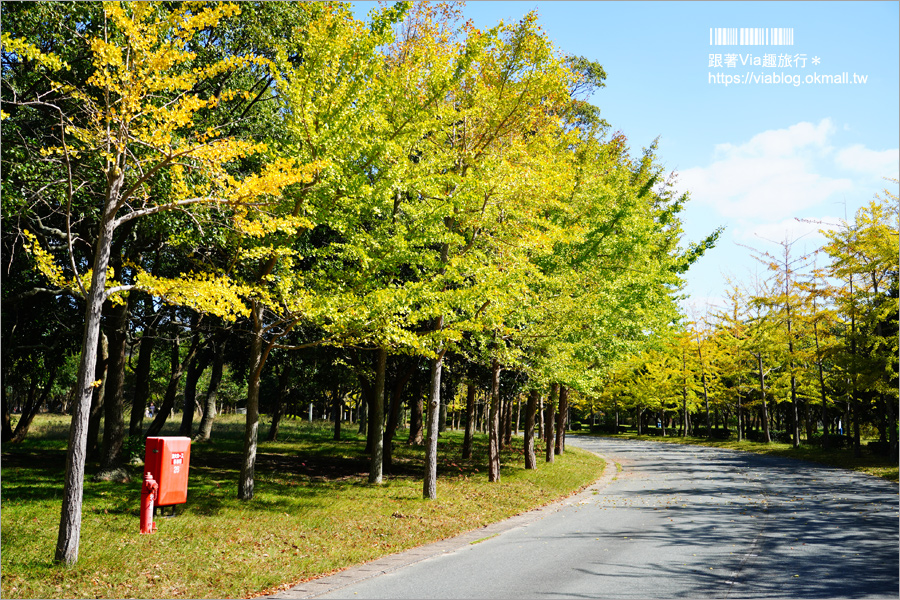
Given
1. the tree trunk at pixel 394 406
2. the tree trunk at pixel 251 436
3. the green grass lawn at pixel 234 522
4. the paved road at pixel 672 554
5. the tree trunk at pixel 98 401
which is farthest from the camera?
the tree trunk at pixel 394 406

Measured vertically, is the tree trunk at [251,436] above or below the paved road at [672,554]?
above

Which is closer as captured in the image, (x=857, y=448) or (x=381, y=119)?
(x=381, y=119)

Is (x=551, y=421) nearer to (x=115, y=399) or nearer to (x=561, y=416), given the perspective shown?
(x=561, y=416)

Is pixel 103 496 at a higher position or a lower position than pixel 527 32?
lower

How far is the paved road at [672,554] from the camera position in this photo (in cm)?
786

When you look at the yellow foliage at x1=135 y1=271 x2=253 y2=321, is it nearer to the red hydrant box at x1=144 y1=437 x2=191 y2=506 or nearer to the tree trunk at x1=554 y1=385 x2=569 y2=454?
the red hydrant box at x1=144 y1=437 x2=191 y2=506

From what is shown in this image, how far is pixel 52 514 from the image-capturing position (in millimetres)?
10422

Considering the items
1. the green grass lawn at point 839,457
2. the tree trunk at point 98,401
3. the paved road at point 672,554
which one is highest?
the tree trunk at point 98,401

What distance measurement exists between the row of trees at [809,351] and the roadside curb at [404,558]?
15052 mm

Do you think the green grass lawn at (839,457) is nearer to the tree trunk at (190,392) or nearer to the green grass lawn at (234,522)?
the green grass lawn at (234,522)

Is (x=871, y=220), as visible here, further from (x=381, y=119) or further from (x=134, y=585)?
(x=134, y=585)

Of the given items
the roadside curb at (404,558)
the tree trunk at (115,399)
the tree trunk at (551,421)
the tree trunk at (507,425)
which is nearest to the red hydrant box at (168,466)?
the roadside curb at (404,558)

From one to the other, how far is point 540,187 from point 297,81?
640cm

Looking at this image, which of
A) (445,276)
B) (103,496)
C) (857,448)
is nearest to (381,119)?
(445,276)
